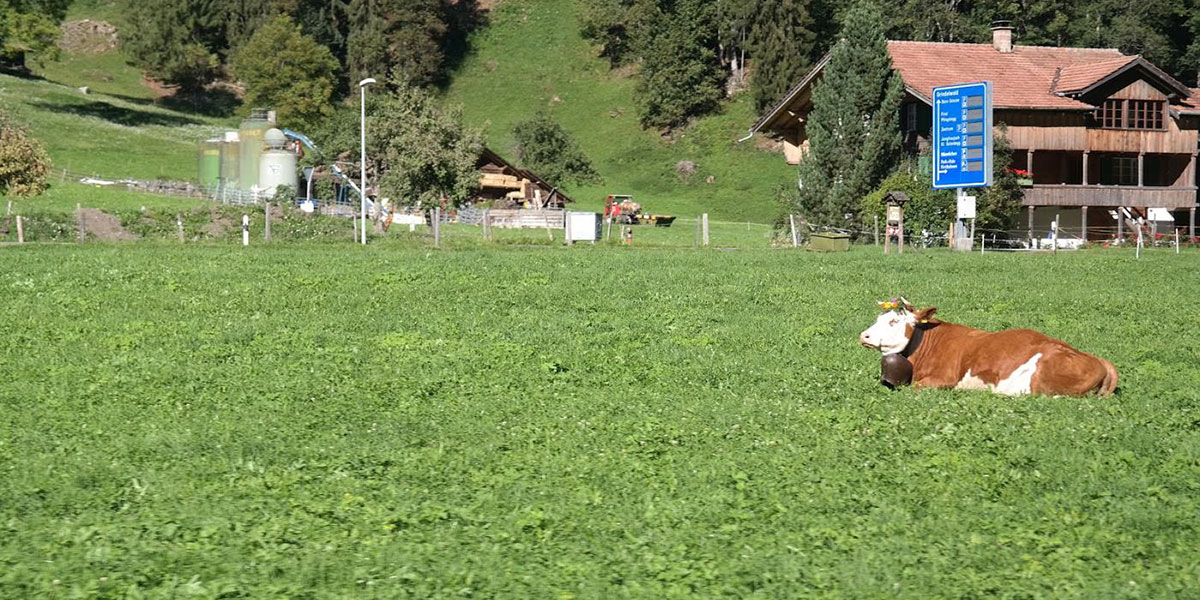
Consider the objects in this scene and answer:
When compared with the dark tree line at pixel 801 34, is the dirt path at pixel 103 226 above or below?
below

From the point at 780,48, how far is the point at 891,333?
87795mm

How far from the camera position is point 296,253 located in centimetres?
3350

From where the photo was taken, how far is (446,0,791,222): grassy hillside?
93.4m

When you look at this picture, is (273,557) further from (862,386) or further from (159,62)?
(159,62)

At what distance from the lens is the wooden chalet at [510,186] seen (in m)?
82.9

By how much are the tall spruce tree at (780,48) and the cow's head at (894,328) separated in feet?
284

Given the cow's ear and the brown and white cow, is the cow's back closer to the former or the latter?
the brown and white cow

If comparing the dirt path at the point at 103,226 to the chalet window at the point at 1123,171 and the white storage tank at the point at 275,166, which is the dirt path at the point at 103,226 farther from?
the chalet window at the point at 1123,171

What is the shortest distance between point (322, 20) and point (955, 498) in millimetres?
126383

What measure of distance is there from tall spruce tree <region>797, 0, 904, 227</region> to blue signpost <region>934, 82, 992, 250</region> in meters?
7.74

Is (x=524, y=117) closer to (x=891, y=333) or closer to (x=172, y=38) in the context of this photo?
(x=172, y=38)

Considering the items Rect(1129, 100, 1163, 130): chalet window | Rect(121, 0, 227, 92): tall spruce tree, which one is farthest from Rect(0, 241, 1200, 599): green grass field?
Rect(121, 0, 227, 92): tall spruce tree

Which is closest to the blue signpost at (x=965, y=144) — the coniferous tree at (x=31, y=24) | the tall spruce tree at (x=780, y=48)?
the tall spruce tree at (x=780, y=48)

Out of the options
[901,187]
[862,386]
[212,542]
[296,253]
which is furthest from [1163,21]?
[212,542]
